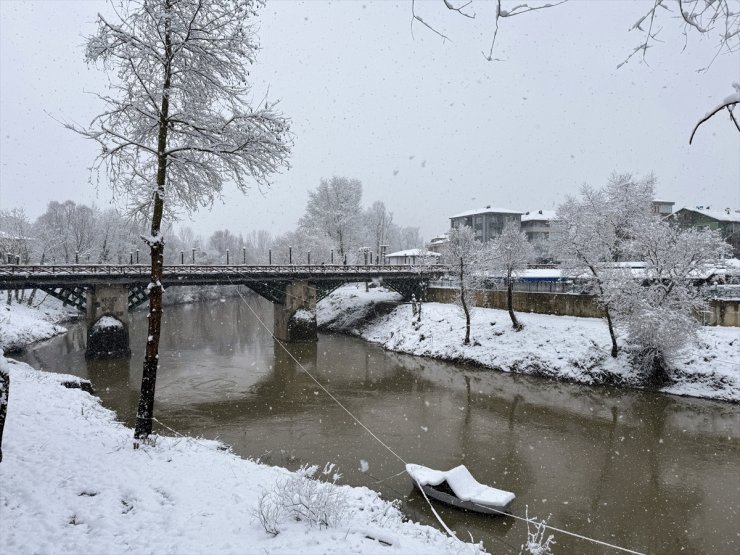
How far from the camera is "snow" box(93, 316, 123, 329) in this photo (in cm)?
2917

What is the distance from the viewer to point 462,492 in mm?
10914

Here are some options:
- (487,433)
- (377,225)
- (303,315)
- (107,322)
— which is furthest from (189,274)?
(377,225)

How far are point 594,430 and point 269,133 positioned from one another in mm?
16489

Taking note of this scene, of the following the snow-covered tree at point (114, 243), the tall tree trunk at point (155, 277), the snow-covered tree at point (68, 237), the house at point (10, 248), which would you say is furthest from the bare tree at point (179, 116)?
the snow-covered tree at point (114, 243)

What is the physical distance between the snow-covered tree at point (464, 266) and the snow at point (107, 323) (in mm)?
24063

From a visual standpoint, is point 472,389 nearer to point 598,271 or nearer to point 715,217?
point 598,271

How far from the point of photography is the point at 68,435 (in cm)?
970

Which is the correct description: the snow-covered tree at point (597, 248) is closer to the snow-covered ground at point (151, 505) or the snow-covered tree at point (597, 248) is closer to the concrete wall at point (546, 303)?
the concrete wall at point (546, 303)

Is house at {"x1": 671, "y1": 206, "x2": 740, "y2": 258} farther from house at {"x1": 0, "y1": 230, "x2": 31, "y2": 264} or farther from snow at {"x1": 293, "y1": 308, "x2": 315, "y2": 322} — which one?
house at {"x1": 0, "y1": 230, "x2": 31, "y2": 264}

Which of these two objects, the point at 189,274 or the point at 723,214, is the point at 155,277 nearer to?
the point at 189,274

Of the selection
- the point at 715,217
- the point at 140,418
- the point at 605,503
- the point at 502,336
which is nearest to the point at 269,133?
the point at 140,418

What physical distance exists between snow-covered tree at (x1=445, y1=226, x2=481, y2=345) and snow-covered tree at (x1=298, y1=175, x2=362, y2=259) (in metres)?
28.5

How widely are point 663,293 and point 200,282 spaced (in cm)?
3096

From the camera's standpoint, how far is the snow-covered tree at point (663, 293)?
21.1 meters
